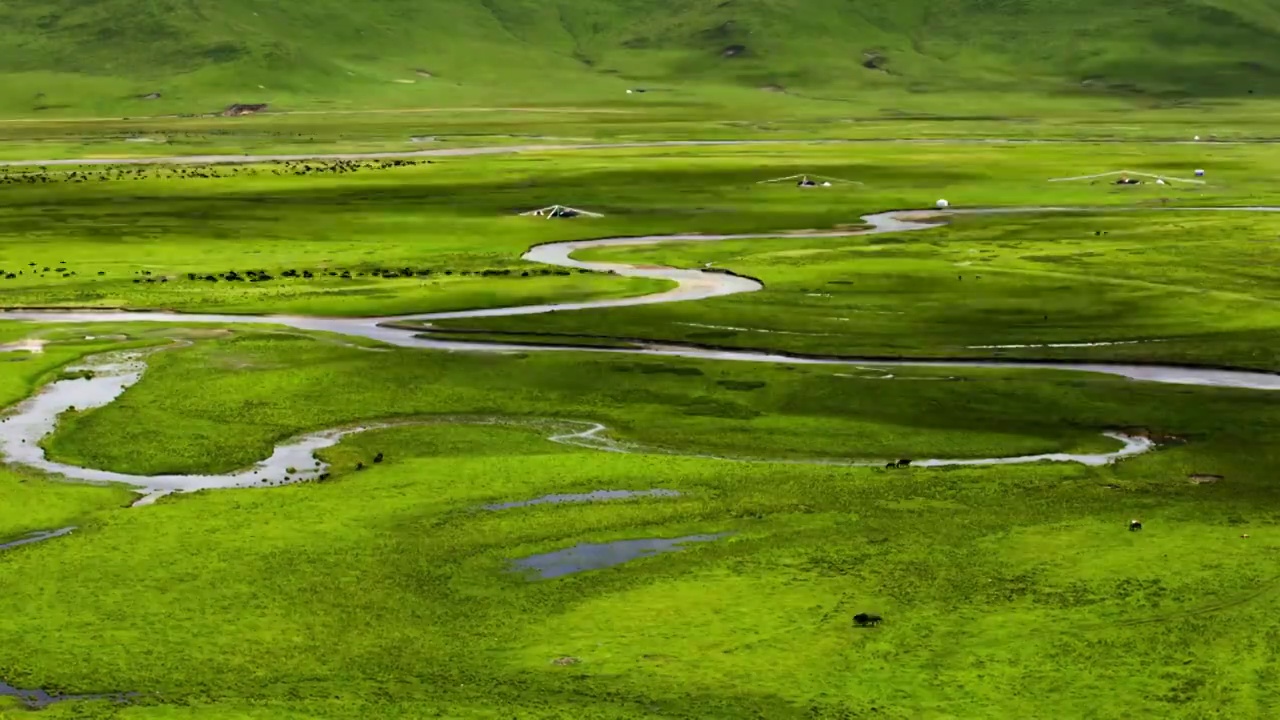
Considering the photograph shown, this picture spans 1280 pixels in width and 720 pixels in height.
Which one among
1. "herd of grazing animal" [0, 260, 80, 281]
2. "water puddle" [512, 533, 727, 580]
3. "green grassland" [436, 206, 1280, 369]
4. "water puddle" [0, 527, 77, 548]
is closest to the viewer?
"water puddle" [512, 533, 727, 580]

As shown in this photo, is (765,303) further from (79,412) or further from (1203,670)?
(1203,670)

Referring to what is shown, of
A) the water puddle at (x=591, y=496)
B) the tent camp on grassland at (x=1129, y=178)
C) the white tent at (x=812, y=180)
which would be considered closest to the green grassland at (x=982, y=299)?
the water puddle at (x=591, y=496)

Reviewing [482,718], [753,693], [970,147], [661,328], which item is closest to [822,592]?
[753,693]

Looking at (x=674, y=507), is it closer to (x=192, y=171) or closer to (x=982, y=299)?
(x=982, y=299)

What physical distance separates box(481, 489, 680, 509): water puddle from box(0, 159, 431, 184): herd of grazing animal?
116m

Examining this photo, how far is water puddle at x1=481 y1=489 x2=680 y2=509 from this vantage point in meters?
42.3

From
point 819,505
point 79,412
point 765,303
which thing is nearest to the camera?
point 819,505

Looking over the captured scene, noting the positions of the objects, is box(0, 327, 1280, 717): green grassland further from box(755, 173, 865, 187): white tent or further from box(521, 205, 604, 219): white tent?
box(755, 173, 865, 187): white tent

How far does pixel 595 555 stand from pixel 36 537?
13532 millimetres

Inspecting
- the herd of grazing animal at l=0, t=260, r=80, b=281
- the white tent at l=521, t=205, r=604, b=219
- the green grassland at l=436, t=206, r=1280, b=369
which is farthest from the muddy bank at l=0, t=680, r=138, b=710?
the white tent at l=521, t=205, r=604, b=219

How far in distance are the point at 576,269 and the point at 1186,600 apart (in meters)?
56.4

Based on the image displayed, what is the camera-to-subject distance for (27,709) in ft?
93.7

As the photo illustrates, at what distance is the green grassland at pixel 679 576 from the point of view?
97.7ft

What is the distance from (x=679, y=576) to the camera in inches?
1433
